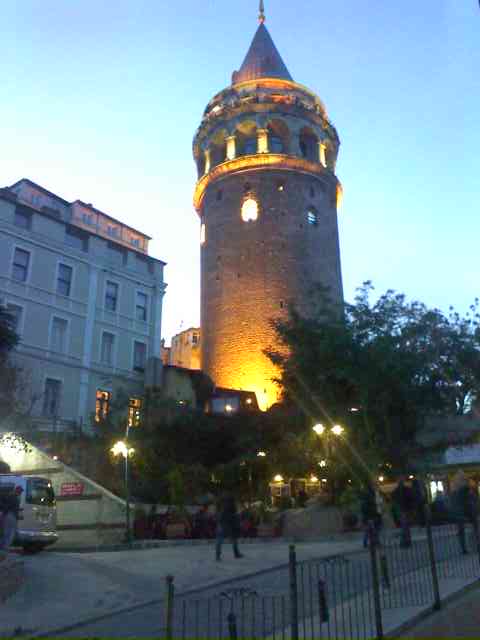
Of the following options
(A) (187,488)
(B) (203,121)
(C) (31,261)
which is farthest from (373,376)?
(B) (203,121)

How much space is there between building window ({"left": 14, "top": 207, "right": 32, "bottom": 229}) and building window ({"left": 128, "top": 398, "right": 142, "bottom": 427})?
964 centimetres

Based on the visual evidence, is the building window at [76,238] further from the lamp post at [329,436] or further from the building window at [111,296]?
the lamp post at [329,436]

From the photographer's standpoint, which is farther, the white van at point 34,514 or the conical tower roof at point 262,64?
the conical tower roof at point 262,64

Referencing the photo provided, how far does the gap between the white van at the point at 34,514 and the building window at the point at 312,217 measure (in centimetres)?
3343

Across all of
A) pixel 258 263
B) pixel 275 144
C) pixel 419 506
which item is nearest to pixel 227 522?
pixel 419 506

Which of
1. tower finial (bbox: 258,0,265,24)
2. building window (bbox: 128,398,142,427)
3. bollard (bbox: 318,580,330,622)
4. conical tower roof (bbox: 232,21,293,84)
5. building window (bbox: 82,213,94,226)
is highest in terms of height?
tower finial (bbox: 258,0,265,24)

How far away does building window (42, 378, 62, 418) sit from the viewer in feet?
88.4

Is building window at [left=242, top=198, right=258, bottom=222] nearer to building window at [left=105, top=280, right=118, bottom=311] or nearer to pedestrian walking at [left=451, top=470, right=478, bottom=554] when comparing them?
building window at [left=105, top=280, right=118, bottom=311]

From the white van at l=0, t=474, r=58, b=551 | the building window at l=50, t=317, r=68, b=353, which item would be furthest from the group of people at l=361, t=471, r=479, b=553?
the building window at l=50, t=317, r=68, b=353

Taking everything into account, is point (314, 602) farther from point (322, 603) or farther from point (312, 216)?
point (312, 216)

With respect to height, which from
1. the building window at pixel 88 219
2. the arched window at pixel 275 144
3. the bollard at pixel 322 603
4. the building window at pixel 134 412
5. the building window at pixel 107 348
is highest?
the arched window at pixel 275 144

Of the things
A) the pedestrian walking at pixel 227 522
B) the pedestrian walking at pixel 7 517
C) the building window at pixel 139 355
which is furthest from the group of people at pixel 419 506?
the building window at pixel 139 355

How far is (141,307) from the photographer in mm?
33125

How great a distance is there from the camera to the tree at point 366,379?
76.4 feet
